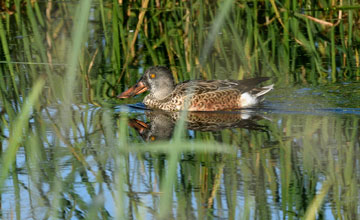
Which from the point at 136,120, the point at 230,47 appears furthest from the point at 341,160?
the point at 230,47

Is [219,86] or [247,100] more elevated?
[219,86]

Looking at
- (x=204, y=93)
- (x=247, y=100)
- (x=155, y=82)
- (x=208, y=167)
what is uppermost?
(x=155, y=82)

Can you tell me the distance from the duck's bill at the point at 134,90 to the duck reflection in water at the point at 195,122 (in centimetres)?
34

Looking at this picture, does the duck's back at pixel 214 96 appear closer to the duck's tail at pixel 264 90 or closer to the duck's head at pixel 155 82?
the duck's tail at pixel 264 90

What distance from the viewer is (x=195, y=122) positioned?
7.47m

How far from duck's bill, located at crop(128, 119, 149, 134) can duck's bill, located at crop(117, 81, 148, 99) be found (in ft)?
2.58

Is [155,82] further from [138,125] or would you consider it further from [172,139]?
[172,139]

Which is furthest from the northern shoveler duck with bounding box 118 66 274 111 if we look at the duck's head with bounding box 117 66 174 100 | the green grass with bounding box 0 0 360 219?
the green grass with bounding box 0 0 360 219

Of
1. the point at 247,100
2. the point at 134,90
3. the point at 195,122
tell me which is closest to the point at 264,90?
the point at 247,100

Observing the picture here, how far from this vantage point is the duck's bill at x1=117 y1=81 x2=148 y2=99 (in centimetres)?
829

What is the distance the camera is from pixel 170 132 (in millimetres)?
6980

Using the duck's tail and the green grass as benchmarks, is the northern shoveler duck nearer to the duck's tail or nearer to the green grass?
the duck's tail

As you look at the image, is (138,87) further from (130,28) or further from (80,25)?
(80,25)

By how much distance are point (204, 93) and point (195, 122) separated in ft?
3.15
